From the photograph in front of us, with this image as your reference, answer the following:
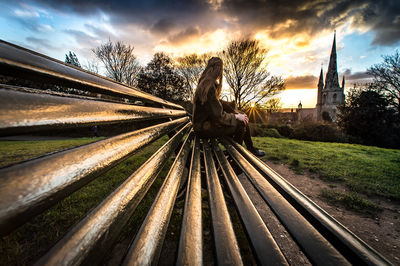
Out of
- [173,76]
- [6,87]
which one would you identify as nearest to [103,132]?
[173,76]

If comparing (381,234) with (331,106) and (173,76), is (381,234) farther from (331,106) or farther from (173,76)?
(331,106)

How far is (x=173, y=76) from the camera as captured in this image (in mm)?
22453

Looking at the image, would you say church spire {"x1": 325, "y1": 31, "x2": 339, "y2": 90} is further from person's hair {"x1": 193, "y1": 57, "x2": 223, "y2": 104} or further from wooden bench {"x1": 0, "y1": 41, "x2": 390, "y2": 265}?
wooden bench {"x1": 0, "y1": 41, "x2": 390, "y2": 265}

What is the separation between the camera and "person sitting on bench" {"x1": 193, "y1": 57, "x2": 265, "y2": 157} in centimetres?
205

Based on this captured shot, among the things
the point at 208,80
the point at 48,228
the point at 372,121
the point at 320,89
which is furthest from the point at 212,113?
the point at 320,89

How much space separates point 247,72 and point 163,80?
11.6 m

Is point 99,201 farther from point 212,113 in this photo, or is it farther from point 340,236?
point 340,236

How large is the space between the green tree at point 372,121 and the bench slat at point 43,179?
2061 centimetres

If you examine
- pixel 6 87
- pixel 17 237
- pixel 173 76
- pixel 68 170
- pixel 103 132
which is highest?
pixel 173 76

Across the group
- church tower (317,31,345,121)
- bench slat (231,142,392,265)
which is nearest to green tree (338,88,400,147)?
bench slat (231,142,392,265)

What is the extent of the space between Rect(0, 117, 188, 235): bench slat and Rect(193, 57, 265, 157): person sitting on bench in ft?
5.52

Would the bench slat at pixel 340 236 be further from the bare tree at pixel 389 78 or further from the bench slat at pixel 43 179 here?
the bare tree at pixel 389 78

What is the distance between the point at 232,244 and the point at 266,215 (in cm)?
166

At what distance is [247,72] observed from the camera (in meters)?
16.6
